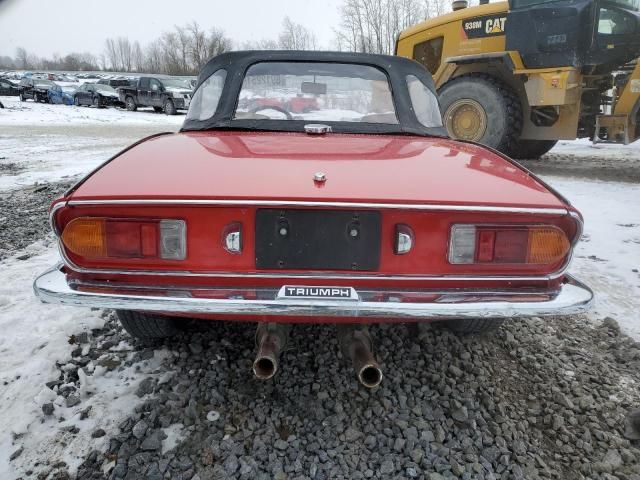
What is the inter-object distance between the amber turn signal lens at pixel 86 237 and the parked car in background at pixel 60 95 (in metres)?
27.9

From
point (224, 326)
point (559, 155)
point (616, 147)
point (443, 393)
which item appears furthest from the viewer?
point (616, 147)

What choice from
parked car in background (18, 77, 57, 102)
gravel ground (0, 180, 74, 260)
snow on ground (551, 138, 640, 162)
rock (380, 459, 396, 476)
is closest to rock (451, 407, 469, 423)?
rock (380, 459, 396, 476)

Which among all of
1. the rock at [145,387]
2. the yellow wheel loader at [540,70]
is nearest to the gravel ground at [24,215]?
the rock at [145,387]

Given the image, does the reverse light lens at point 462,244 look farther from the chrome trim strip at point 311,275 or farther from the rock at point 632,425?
the rock at point 632,425

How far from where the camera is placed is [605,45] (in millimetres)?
6000

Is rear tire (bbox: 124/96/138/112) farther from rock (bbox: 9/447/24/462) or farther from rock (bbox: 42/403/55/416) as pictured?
Answer: rock (bbox: 9/447/24/462)

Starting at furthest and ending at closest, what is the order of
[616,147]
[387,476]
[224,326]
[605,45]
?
1. [616,147]
2. [605,45]
3. [224,326]
4. [387,476]

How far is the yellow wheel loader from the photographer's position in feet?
19.7

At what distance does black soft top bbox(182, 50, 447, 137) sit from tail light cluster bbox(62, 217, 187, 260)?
41.2 inches

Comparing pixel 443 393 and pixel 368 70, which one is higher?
pixel 368 70

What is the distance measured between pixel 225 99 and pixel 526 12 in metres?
5.43

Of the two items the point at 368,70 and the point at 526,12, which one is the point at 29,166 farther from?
the point at 526,12

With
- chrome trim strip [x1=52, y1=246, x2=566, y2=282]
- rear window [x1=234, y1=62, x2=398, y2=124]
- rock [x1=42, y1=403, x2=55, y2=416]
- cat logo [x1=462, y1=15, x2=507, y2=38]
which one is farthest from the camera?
cat logo [x1=462, y1=15, x2=507, y2=38]

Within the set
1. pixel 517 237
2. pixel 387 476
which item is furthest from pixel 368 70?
pixel 387 476
